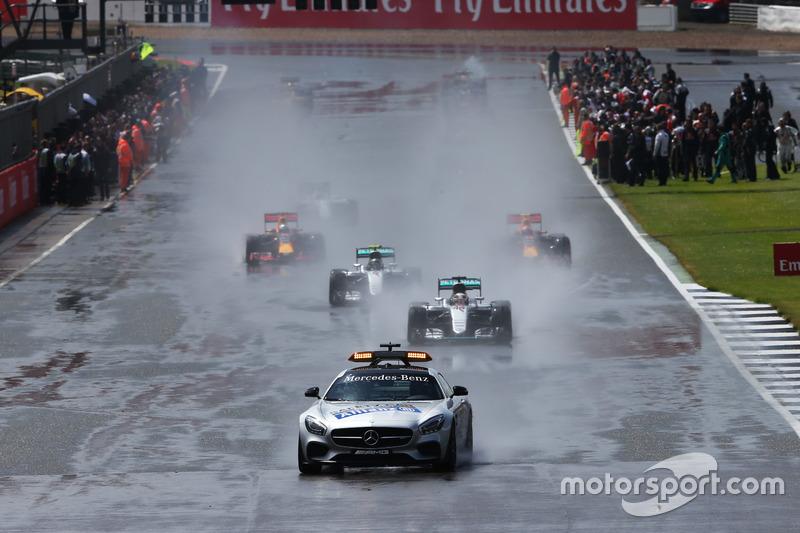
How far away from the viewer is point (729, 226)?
39969 mm

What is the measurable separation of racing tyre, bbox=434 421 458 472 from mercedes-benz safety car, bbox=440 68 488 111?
50903 millimetres

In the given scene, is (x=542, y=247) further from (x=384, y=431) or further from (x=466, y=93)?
(x=466, y=93)

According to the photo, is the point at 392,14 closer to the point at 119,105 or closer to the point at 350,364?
the point at 119,105

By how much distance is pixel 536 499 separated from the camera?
15.4 m

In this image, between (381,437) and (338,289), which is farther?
(338,289)

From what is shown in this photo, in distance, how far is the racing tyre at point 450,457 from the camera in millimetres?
16795

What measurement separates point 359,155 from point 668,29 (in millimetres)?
34291

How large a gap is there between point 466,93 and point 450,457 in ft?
169

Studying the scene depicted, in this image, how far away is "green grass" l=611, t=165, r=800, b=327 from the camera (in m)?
32.5

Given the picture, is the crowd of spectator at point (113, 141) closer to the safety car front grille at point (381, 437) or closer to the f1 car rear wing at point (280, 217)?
the f1 car rear wing at point (280, 217)

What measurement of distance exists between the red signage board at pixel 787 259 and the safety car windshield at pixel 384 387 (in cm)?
956

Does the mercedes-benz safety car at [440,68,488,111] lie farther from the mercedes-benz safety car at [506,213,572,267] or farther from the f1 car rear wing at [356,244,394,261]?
the f1 car rear wing at [356,244,394,261]

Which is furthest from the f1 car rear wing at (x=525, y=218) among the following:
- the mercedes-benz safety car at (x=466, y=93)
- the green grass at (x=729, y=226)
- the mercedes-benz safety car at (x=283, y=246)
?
the mercedes-benz safety car at (x=466, y=93)

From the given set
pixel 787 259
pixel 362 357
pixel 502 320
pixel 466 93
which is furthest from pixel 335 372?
pixel 466 93
